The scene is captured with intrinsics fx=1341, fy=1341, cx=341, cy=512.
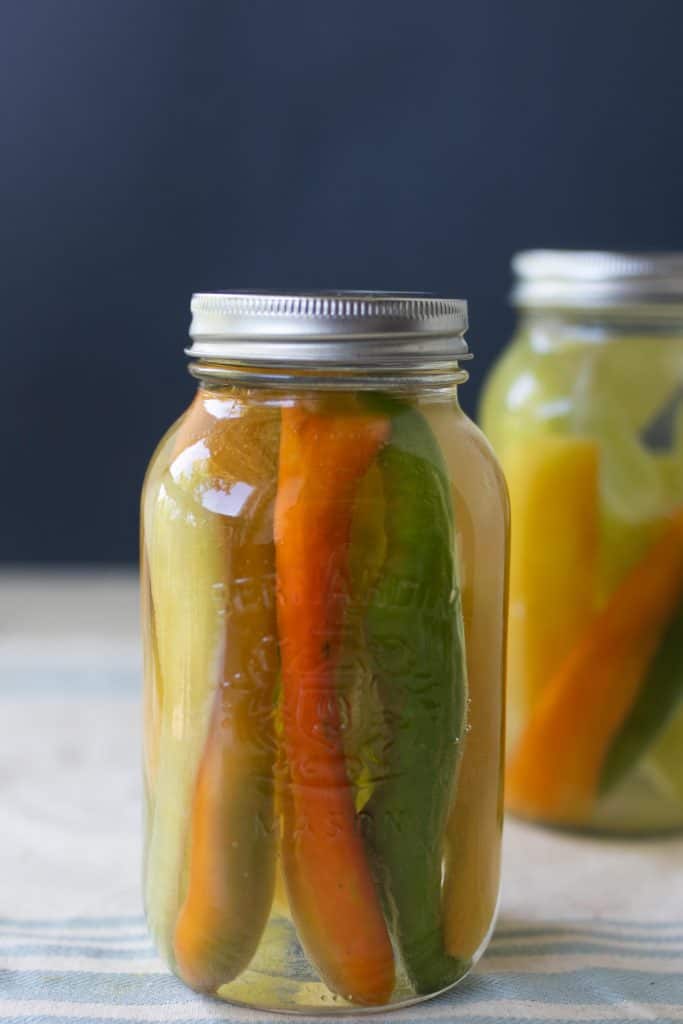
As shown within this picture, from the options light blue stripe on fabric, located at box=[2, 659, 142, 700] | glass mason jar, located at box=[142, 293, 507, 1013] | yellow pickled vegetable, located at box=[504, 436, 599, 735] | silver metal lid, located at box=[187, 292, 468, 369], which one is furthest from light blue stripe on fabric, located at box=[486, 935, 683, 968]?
light blue stripe on fabric, located at box=[2, 659, 142, 700]

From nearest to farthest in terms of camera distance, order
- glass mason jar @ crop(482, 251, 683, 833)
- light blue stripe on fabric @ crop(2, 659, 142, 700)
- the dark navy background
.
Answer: glass mason jar @ crop(482, 251, 683, 833), light blue stripe on fabric @ crop(2, 659, 142, 700), the dark navy background

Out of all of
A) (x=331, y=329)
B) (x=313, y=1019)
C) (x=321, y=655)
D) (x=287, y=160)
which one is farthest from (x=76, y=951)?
(x=287, y=160)

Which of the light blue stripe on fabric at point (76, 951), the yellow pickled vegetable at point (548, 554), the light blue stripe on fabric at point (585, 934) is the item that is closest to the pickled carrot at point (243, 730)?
the light blue stripe on fabric at point (76, 951)

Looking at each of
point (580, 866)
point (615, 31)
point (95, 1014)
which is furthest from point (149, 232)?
point (95, 1014)

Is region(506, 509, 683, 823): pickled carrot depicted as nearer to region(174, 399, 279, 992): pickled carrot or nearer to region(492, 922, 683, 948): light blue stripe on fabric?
region(492, 922, 683, 948): light blue stripe on fabric

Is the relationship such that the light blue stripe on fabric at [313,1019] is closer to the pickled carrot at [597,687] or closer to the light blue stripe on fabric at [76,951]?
the light blue stripe on fabric at [76,951]

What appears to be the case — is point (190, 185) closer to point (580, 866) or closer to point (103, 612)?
point (103, 612)

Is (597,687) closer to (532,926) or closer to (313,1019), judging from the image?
(532,926)
